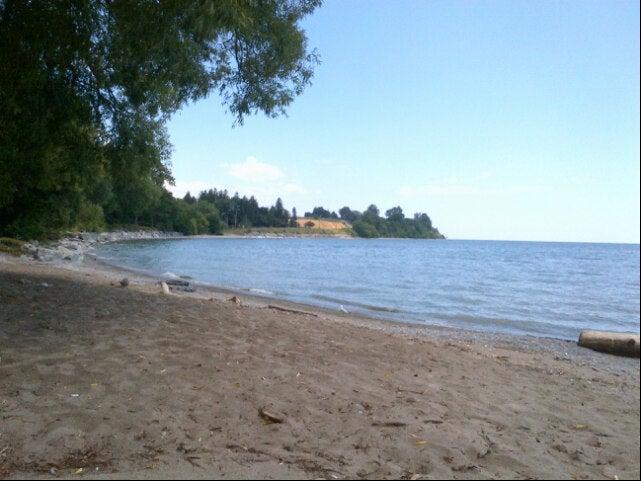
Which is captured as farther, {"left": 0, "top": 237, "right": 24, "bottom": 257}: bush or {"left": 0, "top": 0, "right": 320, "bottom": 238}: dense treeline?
{"left": 0, "top": 237, "right": 24, "bottom": 257}: bush

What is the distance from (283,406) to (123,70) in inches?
282

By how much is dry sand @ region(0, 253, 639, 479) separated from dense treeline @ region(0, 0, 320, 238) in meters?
3.69

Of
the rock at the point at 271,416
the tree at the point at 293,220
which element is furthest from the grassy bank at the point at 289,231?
the rock at the point at 271,416

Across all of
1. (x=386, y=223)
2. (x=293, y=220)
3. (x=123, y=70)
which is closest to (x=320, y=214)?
(x=293, y=220)

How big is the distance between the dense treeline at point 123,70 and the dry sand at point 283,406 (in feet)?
12.1

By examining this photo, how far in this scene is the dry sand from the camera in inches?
137

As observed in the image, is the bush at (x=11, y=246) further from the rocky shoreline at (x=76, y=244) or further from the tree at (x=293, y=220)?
the tree at (x=293, y=220)

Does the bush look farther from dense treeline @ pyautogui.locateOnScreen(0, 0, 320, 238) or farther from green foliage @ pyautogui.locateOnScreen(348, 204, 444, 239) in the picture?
green foliage @ pyautogui.locateOnScreen(348, 204, 444, 239)

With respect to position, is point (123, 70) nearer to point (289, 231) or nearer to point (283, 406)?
point (283, 406)

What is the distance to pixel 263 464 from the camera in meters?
3.67

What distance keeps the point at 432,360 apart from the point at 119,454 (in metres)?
5.45

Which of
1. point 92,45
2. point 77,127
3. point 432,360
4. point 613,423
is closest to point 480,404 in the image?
point 613,423

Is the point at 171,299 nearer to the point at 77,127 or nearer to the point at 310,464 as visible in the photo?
the point at 77,127

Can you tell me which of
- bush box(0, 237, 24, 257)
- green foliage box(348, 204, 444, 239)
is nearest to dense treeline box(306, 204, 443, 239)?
green foliage box(348, 204, 444, 239)
